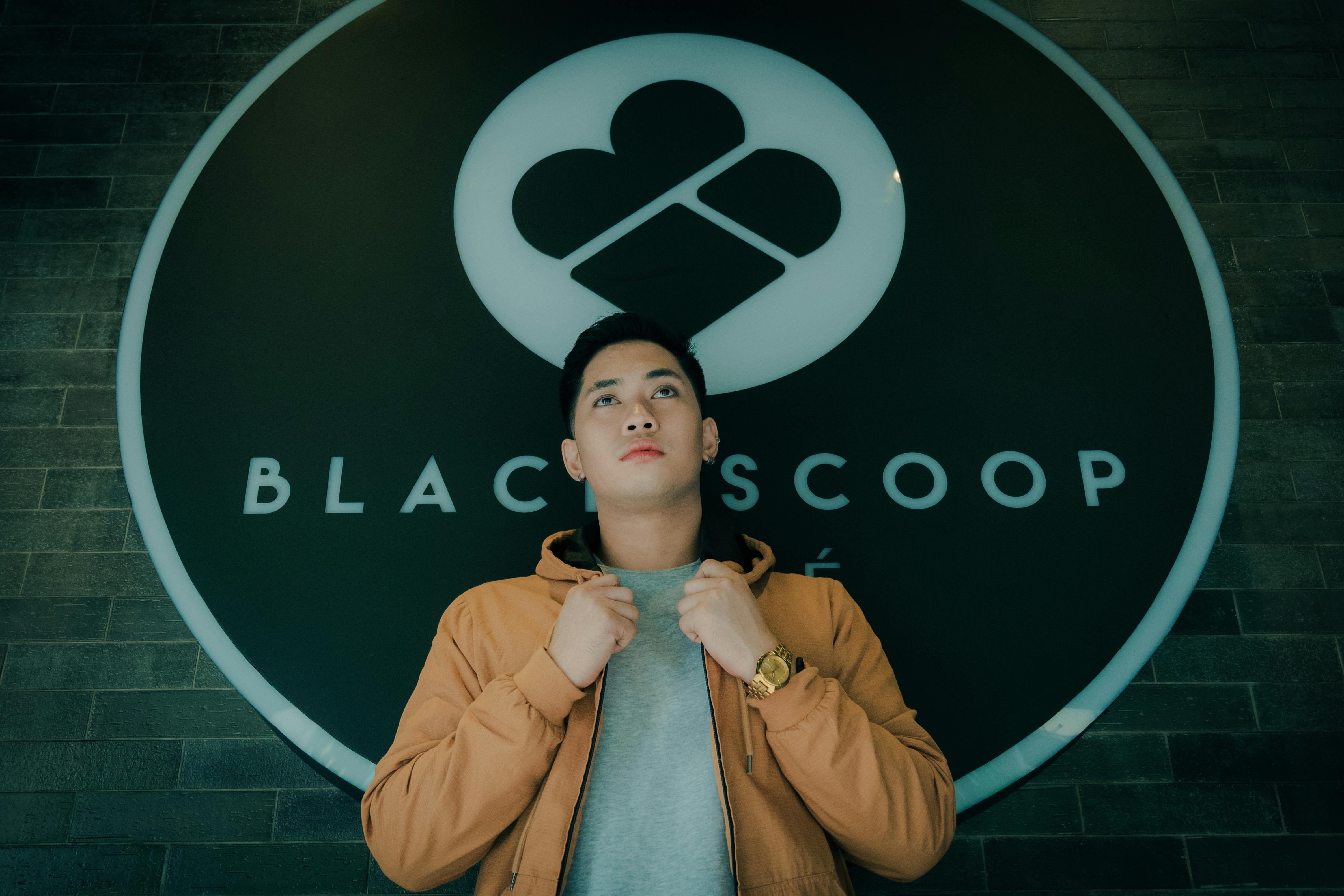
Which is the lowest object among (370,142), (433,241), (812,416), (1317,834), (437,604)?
Answer: (1317,834)

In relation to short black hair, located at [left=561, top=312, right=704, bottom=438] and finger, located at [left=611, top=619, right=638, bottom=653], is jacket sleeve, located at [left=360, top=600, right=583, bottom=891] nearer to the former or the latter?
finger, located at [left=611, top=619, right=638, bottom=653]

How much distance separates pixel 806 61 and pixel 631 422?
1.13 m

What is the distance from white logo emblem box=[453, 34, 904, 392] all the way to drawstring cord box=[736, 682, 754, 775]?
27.3 inches

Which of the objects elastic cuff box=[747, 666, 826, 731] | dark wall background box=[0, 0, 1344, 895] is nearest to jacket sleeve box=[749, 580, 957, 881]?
elastic cuff box=[747, 666, 826, 731]

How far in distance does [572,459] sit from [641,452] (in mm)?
253

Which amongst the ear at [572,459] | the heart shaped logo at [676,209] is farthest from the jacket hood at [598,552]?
the heart shaped logo at [676,209]

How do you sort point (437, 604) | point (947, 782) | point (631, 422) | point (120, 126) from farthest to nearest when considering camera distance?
1. point (120, 126)
2. point (437, 604)
3. point (631, 422)
4. point (947, 782)

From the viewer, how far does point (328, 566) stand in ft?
5.11

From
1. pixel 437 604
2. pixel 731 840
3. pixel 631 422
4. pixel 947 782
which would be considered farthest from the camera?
pixel 437 604

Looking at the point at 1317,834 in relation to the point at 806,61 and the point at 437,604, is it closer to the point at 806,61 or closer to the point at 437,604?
the point at 437,604

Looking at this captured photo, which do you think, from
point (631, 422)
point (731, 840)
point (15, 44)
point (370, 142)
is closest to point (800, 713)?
point (731, 840)

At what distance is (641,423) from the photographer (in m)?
1.30

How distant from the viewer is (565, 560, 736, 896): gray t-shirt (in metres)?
1.07

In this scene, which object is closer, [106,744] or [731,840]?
[731,840]
